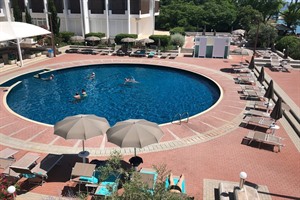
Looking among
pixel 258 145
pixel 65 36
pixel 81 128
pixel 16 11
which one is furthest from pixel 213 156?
pixel 16 11

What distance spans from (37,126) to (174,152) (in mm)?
8083

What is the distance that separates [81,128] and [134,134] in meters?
2.20

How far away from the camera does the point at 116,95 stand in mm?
22094

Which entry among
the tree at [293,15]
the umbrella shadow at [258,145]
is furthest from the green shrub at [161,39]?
the tree at [293,15]

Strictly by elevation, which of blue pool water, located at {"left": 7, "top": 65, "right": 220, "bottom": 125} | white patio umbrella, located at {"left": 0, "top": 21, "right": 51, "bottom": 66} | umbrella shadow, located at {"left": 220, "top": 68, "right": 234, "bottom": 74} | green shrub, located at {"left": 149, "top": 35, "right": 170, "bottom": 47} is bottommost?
blue pool water, located at {"left": 7, "top": 65, "right": 220, "bottom": 125}

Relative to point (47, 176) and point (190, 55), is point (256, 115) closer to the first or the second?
point (47, 176)

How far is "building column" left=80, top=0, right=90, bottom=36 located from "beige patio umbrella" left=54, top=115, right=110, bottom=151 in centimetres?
3556

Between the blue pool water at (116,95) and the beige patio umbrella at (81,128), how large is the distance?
649cm

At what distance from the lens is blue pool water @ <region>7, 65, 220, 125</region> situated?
1872 cm

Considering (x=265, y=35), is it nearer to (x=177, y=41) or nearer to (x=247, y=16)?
(x=177, y=41)

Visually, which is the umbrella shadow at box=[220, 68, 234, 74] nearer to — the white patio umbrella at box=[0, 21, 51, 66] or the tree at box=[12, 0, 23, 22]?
the white patio umbrella at box=[0, 21, 51, 66]

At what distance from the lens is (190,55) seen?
116ft

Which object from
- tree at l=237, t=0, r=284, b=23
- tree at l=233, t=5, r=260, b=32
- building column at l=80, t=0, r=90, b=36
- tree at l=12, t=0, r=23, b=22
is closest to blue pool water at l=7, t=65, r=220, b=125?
tree at l=12, t=0, r=23, b=22

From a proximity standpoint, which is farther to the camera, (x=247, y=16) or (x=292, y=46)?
(x=247, y=16)
